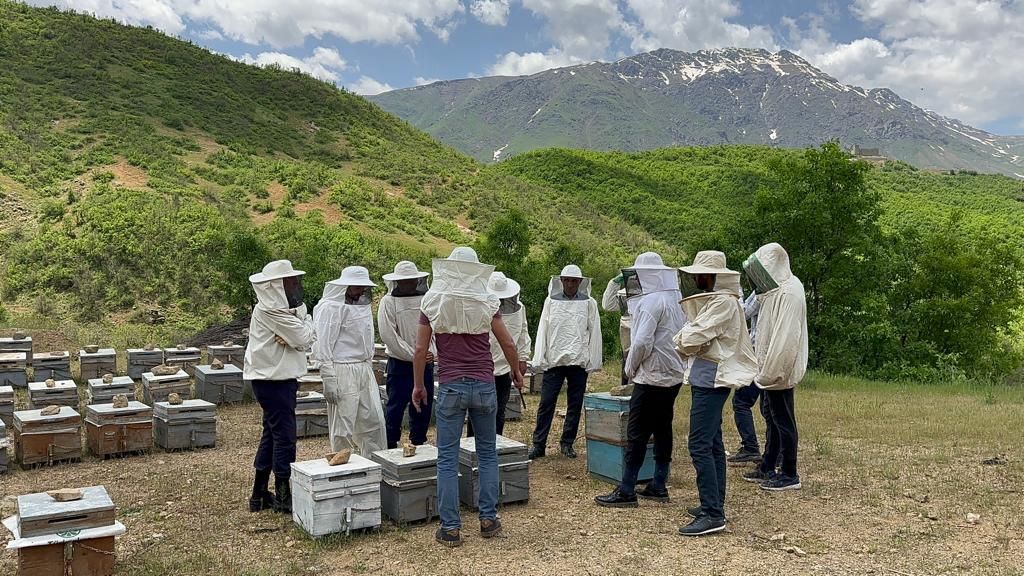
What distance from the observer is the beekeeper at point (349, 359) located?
6480 millimetres

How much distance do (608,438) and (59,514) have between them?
4190 millimetres

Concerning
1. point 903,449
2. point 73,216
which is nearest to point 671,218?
point 73,216

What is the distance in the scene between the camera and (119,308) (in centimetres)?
1988

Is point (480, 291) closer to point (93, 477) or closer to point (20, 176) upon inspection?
point (93, 477)

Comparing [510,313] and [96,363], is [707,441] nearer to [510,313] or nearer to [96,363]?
[510,313]

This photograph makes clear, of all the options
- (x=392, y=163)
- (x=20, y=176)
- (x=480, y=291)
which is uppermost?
(x=392, y=163)

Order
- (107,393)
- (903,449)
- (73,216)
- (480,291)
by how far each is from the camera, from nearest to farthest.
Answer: (480,291), (903,449), (107,393), (73,216)

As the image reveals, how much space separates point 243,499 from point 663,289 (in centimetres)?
402

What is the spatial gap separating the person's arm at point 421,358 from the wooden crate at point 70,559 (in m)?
2.10

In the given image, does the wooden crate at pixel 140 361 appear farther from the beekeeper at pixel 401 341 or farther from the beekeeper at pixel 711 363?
the beekeeper at pixel 711 363

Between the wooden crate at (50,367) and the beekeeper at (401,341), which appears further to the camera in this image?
the wooden crate at (50,367)

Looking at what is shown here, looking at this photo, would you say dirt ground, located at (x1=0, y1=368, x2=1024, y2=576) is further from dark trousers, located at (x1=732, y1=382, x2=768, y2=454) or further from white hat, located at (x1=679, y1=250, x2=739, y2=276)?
white hat, located at (x1=679, y1=250, x2=739, y2=276)

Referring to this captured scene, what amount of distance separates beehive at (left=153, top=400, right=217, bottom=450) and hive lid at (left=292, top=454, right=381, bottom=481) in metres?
3.47

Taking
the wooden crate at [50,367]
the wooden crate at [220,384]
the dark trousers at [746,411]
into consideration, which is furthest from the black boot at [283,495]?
the wooden crate at [50,367]
